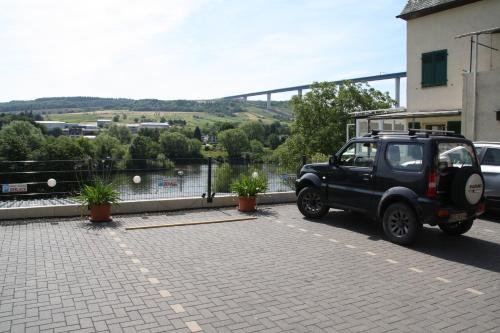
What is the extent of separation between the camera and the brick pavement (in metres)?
4.67

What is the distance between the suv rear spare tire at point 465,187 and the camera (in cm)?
770

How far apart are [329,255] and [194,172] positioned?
559 centimetres

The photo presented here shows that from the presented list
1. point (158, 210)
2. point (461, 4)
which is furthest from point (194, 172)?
point (461, 4)

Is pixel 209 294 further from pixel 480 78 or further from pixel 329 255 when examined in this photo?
pixel 480 78

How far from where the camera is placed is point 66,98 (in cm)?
16338

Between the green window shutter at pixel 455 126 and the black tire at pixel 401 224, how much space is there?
40.3 ft

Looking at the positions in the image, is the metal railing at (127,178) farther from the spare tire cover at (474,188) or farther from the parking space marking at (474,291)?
the parking space marking at (474,291)

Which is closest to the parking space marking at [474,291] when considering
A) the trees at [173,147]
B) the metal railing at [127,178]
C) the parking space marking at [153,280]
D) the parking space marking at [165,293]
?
the parking space marking at [165,293]

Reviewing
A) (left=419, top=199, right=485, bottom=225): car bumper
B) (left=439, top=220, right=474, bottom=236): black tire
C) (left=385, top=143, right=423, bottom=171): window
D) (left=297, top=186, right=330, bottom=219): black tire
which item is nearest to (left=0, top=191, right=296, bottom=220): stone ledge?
(left=297, top=186, right=330, bottom=219): black tire

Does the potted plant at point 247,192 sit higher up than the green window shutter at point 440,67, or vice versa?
the green window shutter at point 440,67

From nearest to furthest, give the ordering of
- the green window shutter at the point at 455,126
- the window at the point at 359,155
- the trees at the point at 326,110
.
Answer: the window at the point at 359,155 < the green window shutter at the point at 455,126 < the trees at the point at 326,110

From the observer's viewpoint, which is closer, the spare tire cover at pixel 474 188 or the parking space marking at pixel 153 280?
the parking space marking at pixel 153 280

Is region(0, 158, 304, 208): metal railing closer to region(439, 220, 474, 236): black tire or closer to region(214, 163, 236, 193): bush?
region(214, 163, 236, 193): bush

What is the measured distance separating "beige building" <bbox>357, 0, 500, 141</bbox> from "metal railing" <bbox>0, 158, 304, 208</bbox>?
298 inches
